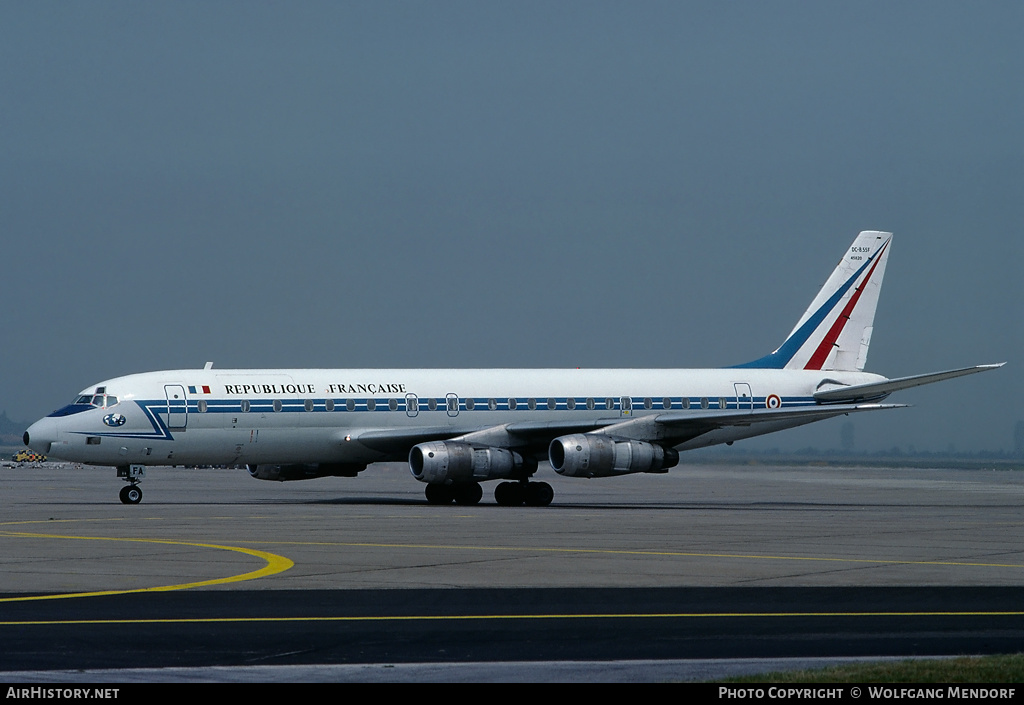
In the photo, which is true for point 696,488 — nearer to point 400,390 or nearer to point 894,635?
point 400,390

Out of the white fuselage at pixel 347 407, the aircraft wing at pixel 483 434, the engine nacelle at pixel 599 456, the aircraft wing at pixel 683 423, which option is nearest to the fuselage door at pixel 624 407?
the white fuselage at pixel 347 407

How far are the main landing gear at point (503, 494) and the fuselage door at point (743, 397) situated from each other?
768 cm

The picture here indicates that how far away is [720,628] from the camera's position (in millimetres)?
14492

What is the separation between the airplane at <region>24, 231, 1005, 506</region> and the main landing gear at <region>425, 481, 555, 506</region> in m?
0.04

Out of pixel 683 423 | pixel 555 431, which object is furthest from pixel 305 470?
pixel 683 423

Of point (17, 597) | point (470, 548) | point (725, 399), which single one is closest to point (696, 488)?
point (725, 399)

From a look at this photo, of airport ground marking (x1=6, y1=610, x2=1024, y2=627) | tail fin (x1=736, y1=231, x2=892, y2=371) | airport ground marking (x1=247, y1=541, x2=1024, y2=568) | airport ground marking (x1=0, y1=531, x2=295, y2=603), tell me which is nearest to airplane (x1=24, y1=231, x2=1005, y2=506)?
tail fin (x1=736, y1=231, x2=892, y2=371)

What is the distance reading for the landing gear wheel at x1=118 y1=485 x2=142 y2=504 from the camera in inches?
1628

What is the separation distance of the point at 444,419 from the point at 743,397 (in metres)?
9.99

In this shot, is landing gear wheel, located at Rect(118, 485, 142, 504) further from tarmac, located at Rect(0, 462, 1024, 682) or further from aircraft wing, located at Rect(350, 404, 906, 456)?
→ aircraft wing, located at Rect(350, 404, 906, 456)

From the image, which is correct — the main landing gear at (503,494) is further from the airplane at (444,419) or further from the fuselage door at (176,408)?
the fuselage door at (176,408)

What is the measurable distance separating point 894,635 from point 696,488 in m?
45.9

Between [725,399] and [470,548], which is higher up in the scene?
[725,399]

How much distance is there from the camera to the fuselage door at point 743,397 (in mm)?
47375
